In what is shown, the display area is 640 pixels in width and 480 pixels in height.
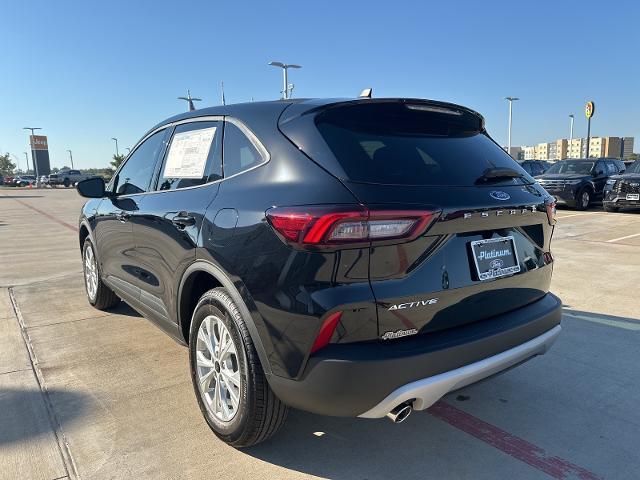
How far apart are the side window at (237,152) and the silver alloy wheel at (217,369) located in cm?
80

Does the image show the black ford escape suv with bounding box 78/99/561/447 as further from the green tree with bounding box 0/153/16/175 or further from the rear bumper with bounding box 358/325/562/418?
the green tree with bounding box 0/153/16/175

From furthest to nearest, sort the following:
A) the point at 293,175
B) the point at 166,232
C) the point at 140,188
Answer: the point at 140,188, the point at 166,232, the point at 293,175

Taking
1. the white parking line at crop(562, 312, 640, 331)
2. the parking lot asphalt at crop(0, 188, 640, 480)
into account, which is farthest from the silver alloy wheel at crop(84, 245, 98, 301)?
the white parking line at crop(562, 312, 640, 331)

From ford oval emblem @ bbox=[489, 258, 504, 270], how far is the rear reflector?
88 cm

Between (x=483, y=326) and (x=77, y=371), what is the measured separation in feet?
9.25

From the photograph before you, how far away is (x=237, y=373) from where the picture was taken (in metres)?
2.47

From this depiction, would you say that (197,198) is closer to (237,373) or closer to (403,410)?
(237,373)

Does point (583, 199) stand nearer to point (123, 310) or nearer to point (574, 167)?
point (574, 167)

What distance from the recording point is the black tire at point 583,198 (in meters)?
15.2

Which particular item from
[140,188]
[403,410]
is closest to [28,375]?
[140,188]

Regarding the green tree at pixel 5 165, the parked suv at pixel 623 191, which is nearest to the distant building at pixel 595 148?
the parked suv at pixel 623 191

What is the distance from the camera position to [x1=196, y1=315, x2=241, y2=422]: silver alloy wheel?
2510 mm

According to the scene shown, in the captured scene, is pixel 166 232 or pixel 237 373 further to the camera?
pixel 166 232

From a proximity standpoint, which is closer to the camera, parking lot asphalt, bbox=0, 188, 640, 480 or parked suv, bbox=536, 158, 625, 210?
parking lot asphalt, bbox=0, 188, 640, 480
